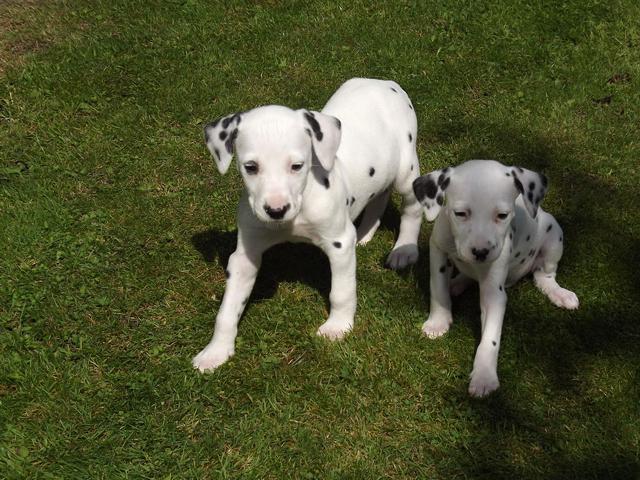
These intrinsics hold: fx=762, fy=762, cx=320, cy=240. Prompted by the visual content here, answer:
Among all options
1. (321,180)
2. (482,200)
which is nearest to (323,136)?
(321,180)

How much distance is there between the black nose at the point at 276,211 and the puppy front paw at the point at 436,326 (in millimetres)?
1710

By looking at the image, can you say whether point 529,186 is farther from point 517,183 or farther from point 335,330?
point 335,330

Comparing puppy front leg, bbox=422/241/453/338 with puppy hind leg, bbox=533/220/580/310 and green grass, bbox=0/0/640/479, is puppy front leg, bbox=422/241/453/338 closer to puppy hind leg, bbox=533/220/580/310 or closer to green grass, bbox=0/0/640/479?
green grass, bbox=0/0/640/479

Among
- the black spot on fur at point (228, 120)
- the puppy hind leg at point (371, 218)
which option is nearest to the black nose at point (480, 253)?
the black spot on fur at point (228, 120)

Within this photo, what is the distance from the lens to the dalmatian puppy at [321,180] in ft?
16.0

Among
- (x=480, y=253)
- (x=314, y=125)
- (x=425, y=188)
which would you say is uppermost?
(x=314, y=125)

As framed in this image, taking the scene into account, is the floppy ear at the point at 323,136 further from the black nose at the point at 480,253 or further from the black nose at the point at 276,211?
the black nose at the point at 480,253

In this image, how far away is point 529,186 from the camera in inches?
204

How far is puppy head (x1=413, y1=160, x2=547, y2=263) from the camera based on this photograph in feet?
16.2

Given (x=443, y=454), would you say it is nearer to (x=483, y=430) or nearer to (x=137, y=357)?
(x=483, y=430)

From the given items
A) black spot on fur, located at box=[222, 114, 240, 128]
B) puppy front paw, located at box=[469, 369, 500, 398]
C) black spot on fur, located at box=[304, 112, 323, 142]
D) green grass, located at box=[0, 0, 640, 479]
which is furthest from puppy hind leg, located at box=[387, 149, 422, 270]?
black spot on fur, located at box=[222, 114, 240, 128]

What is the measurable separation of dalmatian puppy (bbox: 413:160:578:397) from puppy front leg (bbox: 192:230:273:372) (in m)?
1.30

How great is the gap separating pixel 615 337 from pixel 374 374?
74.6 inches

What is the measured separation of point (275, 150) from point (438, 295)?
1.79 m
